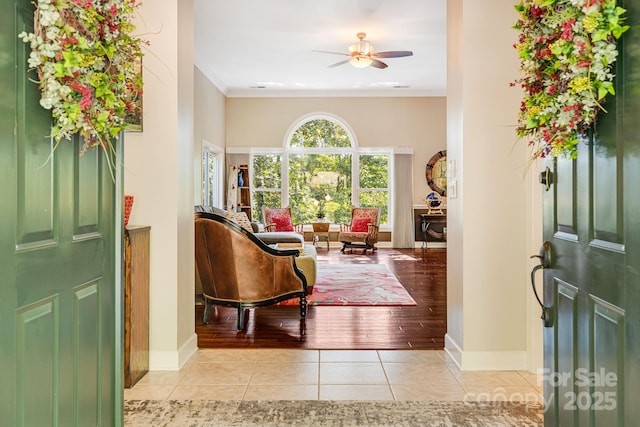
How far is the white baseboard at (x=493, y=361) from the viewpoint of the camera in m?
3.01

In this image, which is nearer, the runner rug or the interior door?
the interior door

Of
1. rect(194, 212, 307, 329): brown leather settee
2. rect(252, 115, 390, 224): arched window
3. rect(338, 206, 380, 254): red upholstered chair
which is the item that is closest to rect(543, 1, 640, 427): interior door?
rect(194, 212, 307, 329): brown leather settee

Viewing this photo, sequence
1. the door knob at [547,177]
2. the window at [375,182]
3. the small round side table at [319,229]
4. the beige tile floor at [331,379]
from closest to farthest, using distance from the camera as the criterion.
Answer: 1. the door knob at [547,177]
2. the beige tile floor at [331,379]
3. the small round side table at [319,229]
4. the window at [375,182]

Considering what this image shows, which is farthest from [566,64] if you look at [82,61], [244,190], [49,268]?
[244,190]

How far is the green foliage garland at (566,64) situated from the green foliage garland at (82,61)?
4.51 ft

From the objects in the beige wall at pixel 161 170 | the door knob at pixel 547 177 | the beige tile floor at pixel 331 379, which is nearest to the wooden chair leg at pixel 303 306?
the beige tile floor at pixel 331 379

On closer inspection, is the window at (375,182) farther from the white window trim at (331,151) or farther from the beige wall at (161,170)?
the beige wall at (161,170)

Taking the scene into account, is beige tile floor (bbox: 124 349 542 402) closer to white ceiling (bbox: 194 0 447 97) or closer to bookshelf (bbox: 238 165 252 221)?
white ceiling (bbox: 194 0 447 97)

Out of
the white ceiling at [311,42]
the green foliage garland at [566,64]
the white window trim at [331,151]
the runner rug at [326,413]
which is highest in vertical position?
the white ceiling at [311,42]

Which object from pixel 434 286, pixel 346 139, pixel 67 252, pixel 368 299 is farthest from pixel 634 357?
pixel 346 139

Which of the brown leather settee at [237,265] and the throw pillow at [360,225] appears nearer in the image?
the brown leather settee at [237,265]

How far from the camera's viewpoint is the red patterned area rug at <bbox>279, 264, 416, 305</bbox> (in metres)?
4.99

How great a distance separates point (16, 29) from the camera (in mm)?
1215

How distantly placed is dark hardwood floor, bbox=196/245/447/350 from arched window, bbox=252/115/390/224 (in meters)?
5.04
